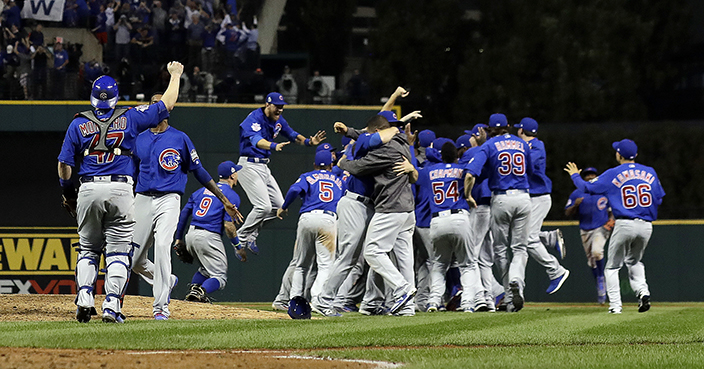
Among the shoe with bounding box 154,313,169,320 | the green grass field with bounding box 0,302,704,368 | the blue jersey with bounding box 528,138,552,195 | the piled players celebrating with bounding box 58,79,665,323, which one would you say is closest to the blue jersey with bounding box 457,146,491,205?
the piled players celebrating with bounding box 58,79,665,323

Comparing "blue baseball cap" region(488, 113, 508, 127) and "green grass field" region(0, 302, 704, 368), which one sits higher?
"blue baseball cap" region(488, 113, 508, 127)

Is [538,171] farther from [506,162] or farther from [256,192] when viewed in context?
[256,192]

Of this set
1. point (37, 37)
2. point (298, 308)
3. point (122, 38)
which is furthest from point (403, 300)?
point (37, 37)

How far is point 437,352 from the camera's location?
22.8 feet

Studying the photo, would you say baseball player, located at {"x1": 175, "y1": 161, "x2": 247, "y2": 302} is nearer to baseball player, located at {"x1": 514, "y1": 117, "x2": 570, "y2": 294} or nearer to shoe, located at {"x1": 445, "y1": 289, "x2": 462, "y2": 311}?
shoe, located at {"x1": 445, "y1": 289, "x2": 462, "y2": 311}

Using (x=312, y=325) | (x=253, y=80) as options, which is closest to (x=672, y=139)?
(x=253, y=80)

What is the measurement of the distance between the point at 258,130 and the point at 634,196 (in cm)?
489

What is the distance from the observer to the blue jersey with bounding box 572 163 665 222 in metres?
12.4

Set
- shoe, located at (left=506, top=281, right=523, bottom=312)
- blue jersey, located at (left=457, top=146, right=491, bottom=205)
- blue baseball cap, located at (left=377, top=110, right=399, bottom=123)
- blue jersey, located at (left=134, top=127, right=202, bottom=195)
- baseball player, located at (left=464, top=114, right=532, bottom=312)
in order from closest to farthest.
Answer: blue jersey, located at (left=134, top=127, right=202, bottom=195) → blue baseball cap, located at (left=377, top=110, right=399, bottom=123) → shoe, located at (left=506, top=281, right=523, bottom=312) → baseball player, located at (left=464, top=114, right=532, bottom=312) → blue jersey, located at (left=457, top=146, right=491, bottom=205)

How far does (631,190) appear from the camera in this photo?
40.6ft

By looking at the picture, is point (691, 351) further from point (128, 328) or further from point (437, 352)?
point (128, 328)

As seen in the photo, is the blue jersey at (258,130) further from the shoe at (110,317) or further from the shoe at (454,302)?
the shoe at (110,317)

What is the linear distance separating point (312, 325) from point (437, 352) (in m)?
2.23

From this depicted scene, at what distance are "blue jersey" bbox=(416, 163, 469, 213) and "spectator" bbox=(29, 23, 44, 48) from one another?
32.8 ft
